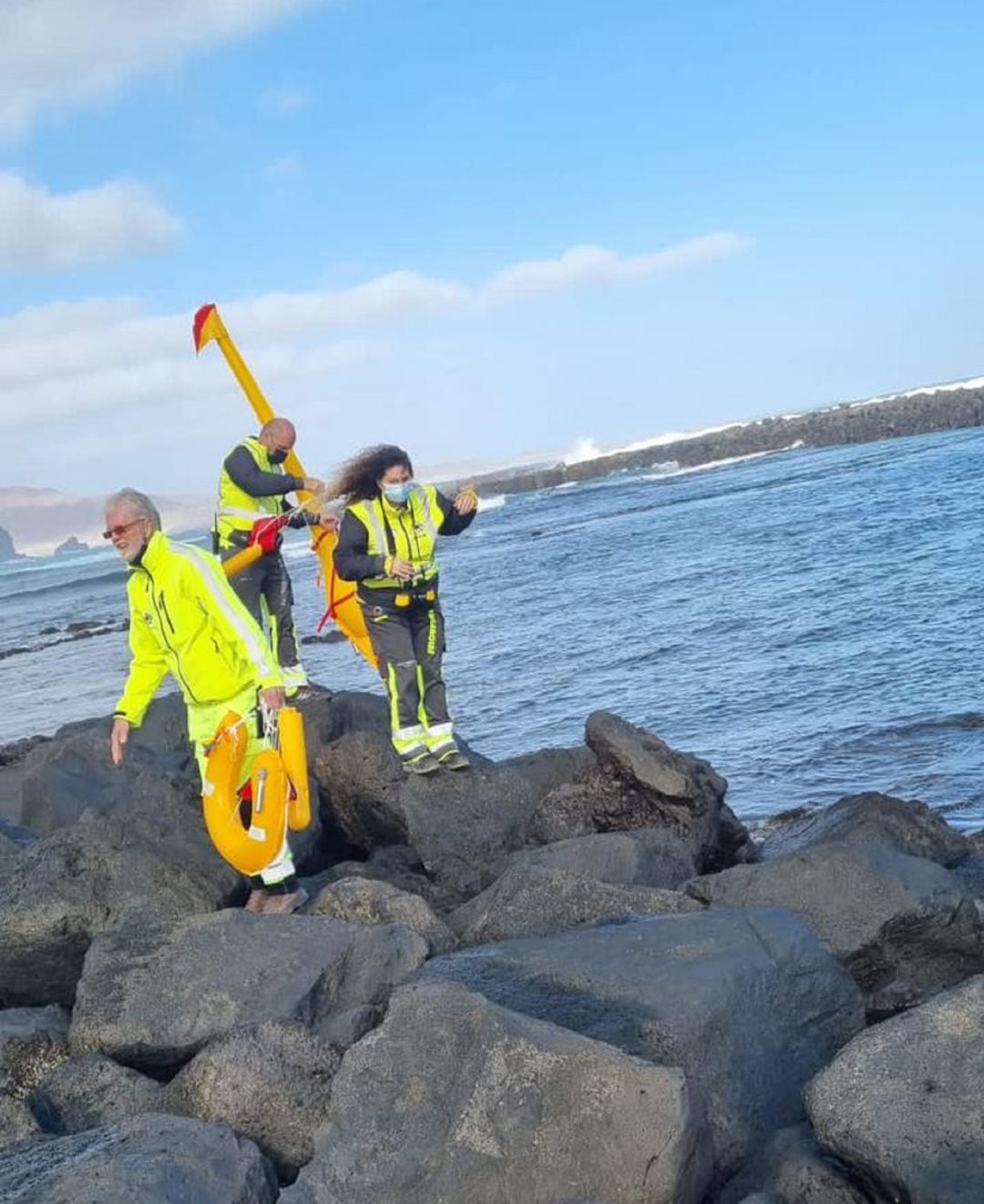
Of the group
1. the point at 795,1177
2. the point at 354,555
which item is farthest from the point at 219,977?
the point at 354,555

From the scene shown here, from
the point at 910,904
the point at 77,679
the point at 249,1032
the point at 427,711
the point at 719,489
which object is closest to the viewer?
the point at 249,1032

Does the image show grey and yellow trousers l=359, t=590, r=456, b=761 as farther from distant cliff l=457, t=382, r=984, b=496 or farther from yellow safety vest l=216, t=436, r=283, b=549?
distant cliff l=457, t=382, r=984, b=496

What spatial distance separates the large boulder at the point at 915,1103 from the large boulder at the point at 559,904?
74.9 inches

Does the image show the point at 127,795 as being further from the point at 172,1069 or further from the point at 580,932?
the point at 580,932

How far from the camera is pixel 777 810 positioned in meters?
10.6

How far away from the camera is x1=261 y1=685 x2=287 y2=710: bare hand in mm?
6762

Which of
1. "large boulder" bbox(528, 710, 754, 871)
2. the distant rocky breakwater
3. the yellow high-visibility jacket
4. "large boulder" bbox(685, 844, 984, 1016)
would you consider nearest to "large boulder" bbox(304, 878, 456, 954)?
the distant rocky breakwater

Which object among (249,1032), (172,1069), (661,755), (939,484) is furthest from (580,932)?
(939,484)

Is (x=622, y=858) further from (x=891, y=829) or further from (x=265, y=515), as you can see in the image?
(x=265, y=515)

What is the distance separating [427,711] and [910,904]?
357 cm

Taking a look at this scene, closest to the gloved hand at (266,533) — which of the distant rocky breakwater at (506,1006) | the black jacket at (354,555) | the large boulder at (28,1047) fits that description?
the black jacket at (354,555)

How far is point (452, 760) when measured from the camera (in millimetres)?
8766

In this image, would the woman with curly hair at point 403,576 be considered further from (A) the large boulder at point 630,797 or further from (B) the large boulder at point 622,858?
(B) the large boulder at point 622,858

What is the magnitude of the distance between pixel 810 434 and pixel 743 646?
196 feet
